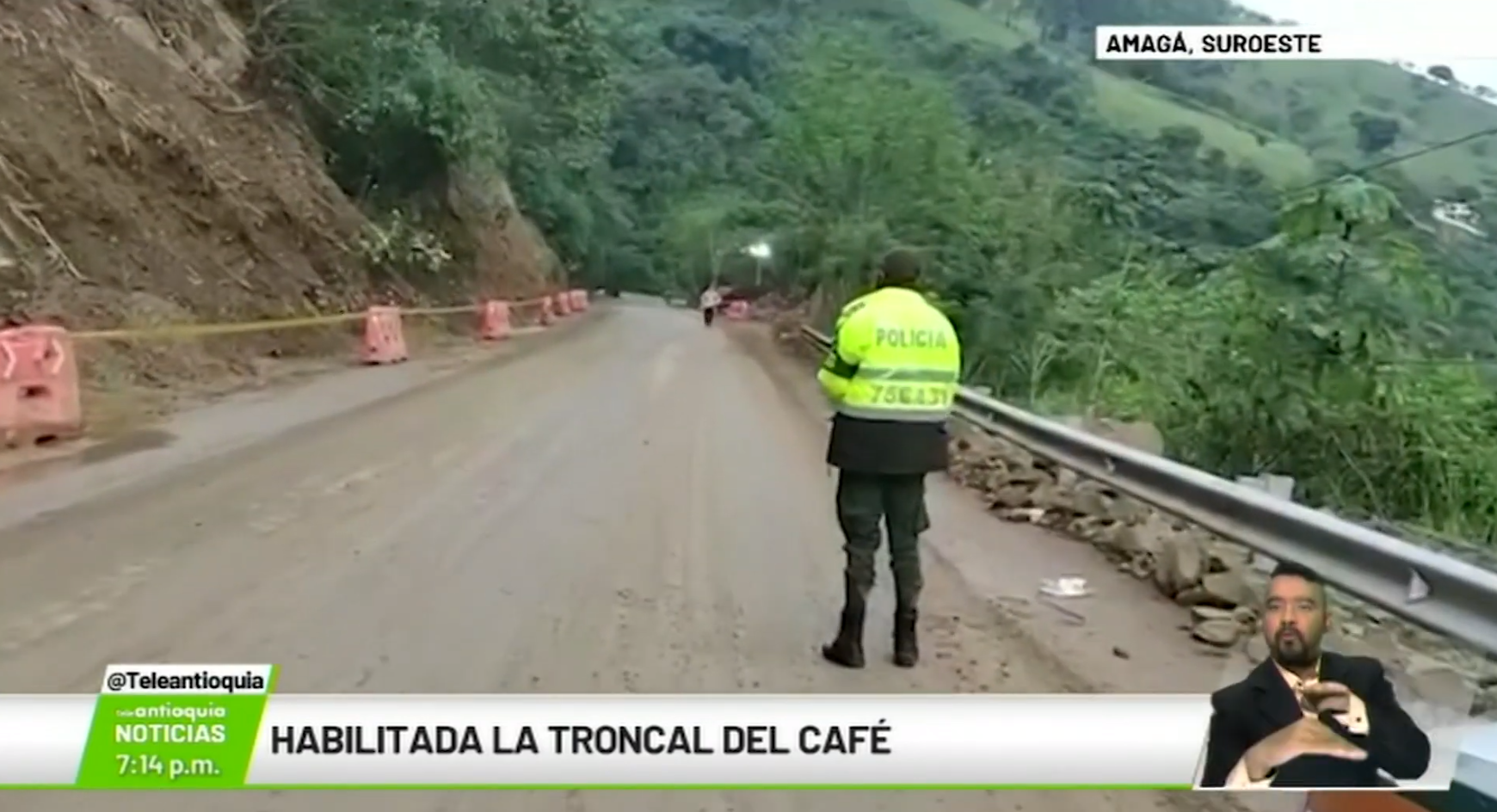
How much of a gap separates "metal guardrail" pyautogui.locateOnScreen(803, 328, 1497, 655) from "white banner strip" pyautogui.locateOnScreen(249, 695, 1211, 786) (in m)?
0.36

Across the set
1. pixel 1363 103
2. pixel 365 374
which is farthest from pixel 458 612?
pixel 365 374

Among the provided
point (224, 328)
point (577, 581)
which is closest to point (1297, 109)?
point (577, 581)

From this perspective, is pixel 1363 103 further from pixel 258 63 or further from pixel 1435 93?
pixel 258 63

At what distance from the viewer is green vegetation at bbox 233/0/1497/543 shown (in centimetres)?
240

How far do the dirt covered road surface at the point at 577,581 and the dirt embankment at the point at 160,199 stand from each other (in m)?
3.83

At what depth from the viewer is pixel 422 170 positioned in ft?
33.3

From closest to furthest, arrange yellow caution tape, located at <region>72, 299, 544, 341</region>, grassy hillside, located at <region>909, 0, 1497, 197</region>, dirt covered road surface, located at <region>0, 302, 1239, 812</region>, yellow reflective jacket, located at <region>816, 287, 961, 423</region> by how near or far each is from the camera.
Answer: grassy hillside, located at <region>909, 0, 1497, 197</region> < dirt covered road surface, located at <region>0, 302, 1239, 812</region> < yellow reflective jacket, located at <region>816, 287, 961, 423</region> < yellow caution tape, located at <region>72, 299, 544, 341</region>

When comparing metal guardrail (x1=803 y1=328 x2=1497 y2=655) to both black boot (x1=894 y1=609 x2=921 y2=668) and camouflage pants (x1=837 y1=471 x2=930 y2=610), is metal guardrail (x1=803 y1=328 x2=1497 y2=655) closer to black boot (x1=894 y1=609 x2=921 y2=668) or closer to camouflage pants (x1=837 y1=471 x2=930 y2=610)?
camouflage pants (x1=837 y1=471 x2=930 y2=610)

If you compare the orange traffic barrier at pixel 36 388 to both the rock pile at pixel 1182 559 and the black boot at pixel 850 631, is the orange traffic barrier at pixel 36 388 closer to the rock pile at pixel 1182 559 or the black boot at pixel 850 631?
the rock pile at pixel 1182 559

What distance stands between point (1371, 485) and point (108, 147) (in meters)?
7.93

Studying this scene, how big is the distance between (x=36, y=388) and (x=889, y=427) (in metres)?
4.67

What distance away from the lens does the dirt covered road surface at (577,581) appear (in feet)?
7.67

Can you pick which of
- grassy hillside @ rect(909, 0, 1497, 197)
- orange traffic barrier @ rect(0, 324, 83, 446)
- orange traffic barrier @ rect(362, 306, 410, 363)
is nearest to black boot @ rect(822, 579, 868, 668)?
grassy hillside @ rect(909, 0, 1497, 197)

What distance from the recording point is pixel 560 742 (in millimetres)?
2129
